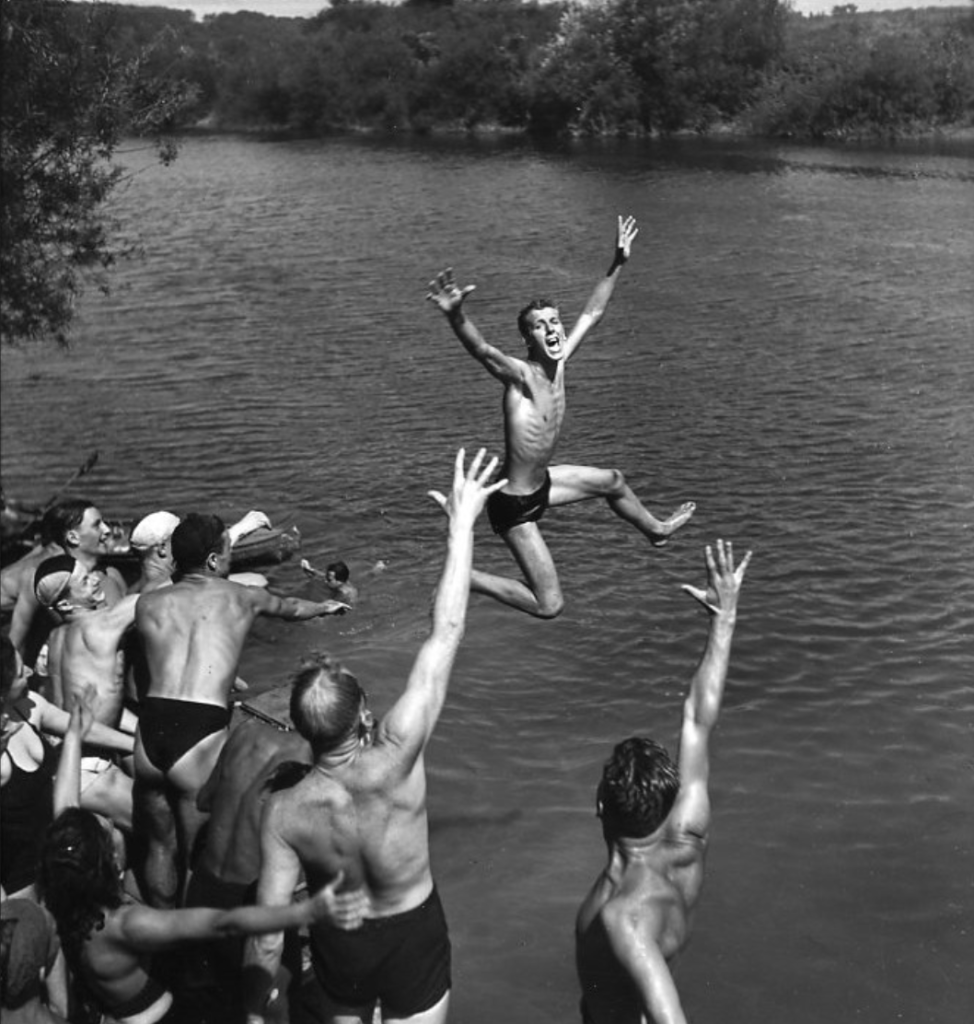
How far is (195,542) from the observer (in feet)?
26.6

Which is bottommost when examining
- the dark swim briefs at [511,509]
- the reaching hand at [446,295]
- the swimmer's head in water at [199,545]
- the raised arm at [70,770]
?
the raised arm at [70,770]

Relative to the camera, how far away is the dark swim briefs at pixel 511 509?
9664mm

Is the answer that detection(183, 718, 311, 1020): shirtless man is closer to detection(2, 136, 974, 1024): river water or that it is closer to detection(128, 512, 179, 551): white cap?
detection(128, 512, 179, 551): white cap

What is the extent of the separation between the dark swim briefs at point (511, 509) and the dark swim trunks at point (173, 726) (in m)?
2.45

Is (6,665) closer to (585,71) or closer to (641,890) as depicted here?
(641,890)

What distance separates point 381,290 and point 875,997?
87.5 feet

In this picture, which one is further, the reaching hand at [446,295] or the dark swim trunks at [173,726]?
the reaching hand at [446,295]

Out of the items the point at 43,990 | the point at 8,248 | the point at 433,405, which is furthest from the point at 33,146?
the point at 43,990

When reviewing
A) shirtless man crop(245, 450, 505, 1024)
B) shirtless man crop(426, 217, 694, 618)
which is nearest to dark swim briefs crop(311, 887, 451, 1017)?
shirtless man crop(245, 450, 505, 1024)

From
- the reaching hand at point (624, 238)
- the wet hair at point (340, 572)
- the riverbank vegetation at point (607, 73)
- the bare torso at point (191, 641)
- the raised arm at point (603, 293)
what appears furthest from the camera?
the riverbank vegetation at point (607, 73)

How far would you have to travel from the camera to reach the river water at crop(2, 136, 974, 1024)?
432 inches

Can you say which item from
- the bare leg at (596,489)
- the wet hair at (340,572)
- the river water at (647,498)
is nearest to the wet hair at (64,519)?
the bare leg at (596,489)

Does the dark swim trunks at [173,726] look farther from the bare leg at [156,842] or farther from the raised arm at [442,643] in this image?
the raised arm at [442,643]

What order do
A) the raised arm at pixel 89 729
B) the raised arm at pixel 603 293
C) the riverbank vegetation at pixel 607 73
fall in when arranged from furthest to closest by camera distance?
the riverbank vegetation at pixel 607 73 → the raised arm at pixel 603 293 → the raised arm at pixel 89 729
